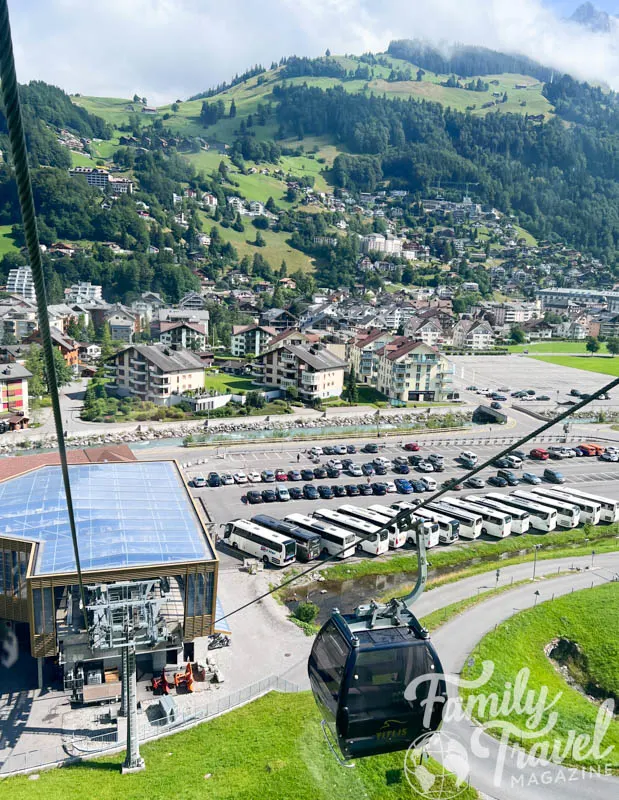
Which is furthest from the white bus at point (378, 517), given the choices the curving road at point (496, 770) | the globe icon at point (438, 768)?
the globe icon at point (438, 768)

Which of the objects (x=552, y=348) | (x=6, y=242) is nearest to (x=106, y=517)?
(x=552, y=348)

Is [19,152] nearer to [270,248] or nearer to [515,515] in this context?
[515,515]

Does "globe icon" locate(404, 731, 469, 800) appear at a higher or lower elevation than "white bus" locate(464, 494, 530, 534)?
higher

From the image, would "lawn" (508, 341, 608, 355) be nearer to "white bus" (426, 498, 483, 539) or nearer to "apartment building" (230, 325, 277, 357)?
"apartment building" (230, 325, 277, 357)

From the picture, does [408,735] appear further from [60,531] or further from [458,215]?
[458,215]

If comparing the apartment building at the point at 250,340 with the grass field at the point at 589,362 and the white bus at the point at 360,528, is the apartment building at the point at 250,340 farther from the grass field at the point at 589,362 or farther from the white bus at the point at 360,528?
the white bus at the point at 360,528

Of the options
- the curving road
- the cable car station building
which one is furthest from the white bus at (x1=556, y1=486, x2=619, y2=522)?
the cable car station building
